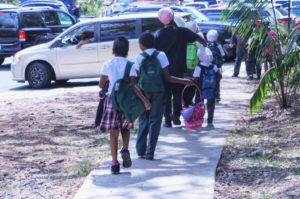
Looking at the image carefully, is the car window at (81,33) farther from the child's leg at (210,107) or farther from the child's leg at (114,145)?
the child's leg at (114,145)

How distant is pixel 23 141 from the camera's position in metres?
7.94

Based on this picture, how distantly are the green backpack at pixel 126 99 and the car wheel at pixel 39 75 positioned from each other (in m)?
8.89

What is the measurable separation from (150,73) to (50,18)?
49.2 ft

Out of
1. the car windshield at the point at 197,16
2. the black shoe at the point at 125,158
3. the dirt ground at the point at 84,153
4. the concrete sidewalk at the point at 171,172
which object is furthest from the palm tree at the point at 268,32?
the car windshield at the point at 197,16

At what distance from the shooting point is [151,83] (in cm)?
640

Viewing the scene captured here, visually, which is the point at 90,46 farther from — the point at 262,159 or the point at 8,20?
the point at 262,159

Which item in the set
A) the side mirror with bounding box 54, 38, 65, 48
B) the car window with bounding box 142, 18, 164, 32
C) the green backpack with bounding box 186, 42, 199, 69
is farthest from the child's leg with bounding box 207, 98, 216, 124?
the side mirror with bounding box 54, 38, 65, 48

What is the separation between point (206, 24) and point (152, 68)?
1295 cm

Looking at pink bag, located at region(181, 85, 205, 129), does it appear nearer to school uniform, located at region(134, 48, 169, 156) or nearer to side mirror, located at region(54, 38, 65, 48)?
school uniform, located at region(134, 48, 169, 156)

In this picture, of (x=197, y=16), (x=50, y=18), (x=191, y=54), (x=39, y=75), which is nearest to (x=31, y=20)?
(x=50, y=18)

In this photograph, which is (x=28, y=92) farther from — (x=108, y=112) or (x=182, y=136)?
(x=108, y=112)

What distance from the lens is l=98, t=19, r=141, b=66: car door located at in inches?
549

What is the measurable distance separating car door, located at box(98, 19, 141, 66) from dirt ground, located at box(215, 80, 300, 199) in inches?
210

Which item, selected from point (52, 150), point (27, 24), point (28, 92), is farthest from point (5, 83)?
point (52, 150)
